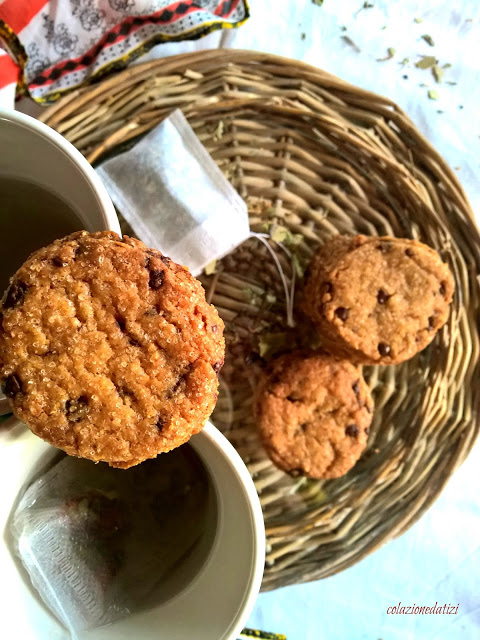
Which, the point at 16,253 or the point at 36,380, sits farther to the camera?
the point at 16,253

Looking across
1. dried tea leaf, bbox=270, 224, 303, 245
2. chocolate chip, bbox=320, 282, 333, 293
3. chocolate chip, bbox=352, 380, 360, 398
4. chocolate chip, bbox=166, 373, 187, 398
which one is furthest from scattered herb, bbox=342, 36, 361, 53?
chocolate chip, bbox=166, 373, 187, 398

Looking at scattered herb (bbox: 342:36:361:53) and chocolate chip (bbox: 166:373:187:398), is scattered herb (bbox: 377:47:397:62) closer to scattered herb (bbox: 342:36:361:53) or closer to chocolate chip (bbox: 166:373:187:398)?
scattered herb (bbox: 342:36:361:53)

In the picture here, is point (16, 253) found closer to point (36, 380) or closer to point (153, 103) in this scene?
point (36, 380)

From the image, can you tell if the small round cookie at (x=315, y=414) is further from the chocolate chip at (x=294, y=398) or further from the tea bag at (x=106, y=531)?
the tea bag at (x=106, y=531)

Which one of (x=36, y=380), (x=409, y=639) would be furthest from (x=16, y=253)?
(x=409, y=639)

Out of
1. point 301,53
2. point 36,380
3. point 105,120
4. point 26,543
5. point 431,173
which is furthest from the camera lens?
point 301,53

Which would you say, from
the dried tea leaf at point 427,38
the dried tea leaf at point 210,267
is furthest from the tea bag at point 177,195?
the dried tea leaf at point 427,38

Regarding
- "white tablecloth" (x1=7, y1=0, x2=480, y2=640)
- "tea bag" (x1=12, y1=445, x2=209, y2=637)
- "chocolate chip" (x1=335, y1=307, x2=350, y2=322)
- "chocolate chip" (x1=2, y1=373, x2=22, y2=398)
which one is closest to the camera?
"chocolate chip" (x1=2, y1=373, x2=22, y2=398)
